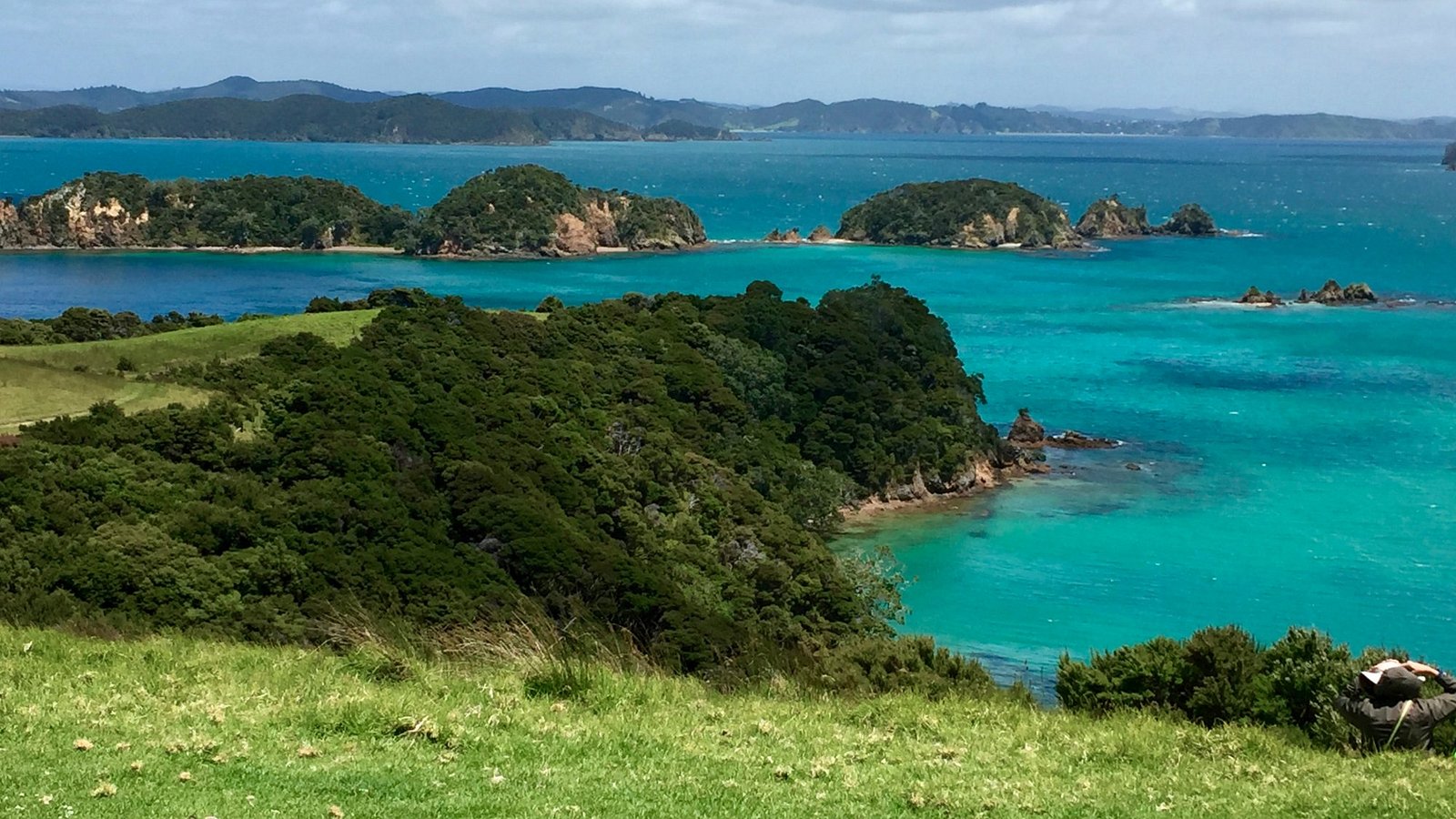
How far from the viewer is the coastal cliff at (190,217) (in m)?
104

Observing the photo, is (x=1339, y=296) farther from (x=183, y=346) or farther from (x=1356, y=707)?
(x=1356, y=707)

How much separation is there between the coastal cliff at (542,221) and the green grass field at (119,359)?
222 ft

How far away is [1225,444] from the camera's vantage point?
4753 cm

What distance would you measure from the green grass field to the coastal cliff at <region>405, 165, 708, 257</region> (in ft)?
222

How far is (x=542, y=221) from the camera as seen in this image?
347 feet

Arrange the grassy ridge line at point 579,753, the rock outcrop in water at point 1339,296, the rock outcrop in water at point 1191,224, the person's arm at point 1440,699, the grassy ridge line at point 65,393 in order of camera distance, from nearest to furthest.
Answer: the grassy ridge line at point 579,753 < the person's arm at point 1440,699 < the grassy ridge line at point 65,393 < the rock outcrop in water at point 1339,296 < the rock outcrop in water at point 1191,224

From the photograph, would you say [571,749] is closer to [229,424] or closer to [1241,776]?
[1241,776]

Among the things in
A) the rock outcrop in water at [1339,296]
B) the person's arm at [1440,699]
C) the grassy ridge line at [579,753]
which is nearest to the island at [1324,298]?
the rock outcrop in water at [1339,296]

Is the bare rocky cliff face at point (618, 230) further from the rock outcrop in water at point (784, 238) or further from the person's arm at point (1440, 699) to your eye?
the person's arm at point (1440, 699)

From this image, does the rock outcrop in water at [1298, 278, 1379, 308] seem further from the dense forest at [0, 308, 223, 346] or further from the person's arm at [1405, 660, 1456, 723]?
the person's arm at [1405, 660, 1456, 723]

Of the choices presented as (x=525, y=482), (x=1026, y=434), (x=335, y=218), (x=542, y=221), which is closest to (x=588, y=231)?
(x=542, y=221)

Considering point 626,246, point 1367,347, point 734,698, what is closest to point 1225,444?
point 1367,347

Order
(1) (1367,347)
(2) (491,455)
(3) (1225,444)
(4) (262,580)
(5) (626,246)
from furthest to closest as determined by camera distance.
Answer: (5) (626,246)
(1) (1367,347)
(3) (1225,444)
(2) (491,455)
(4) (262,580)

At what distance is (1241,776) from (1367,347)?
65.6m
